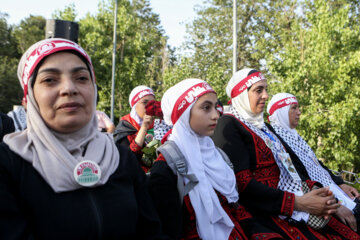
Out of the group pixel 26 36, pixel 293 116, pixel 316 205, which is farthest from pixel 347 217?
pixel 26 36

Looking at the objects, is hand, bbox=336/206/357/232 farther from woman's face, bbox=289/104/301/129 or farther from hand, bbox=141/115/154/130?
hand, bbox=141/115/154/130

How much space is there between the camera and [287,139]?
13.2 ft

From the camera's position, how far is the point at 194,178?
7.91 ft

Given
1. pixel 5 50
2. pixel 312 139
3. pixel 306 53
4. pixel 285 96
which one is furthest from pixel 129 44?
pixel 5 50

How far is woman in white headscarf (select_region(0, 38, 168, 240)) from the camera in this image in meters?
1.53

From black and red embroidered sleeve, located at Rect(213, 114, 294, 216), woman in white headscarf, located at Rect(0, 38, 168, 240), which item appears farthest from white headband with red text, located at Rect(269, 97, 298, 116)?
woman in white headscarf, located at Rect(0, 38, 168, 240)

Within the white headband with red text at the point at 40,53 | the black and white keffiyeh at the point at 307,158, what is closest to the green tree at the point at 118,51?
the black and white keffiyeh at the point at 307,158

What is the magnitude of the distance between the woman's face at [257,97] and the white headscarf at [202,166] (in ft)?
2.91

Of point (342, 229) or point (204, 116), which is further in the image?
point (342, 229)

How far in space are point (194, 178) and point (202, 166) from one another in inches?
5.3

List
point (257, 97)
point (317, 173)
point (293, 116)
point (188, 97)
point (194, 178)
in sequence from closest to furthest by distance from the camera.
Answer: point (194, 178) → point (188, 97) → point (257, 97) → point (317, 173) → point (293, 116)

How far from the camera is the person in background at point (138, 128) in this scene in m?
4.30

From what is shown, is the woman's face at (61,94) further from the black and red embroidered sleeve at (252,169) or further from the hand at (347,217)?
the hand at (347,217)

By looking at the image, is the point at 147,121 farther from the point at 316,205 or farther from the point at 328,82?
the point at 328,82
